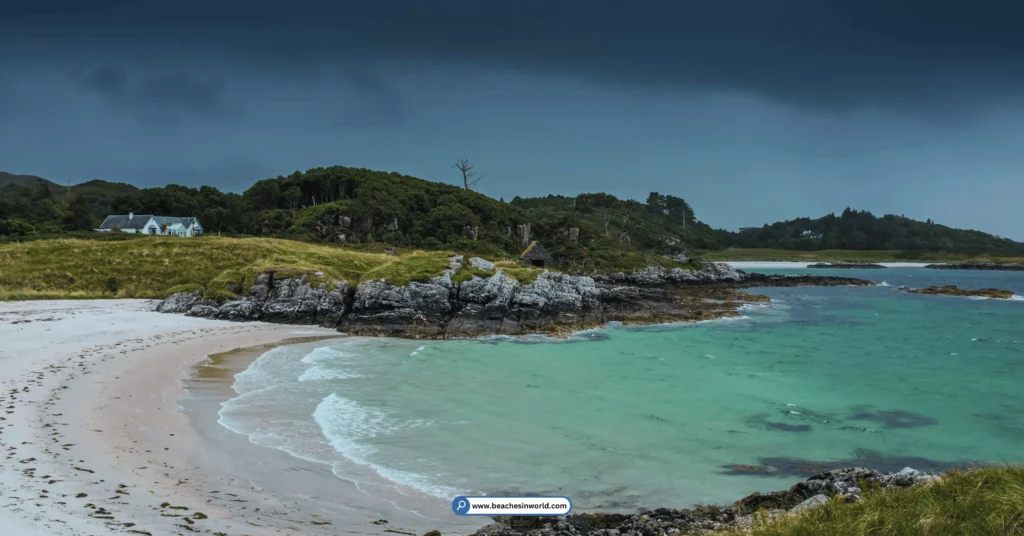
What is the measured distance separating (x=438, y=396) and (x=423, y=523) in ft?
29.5

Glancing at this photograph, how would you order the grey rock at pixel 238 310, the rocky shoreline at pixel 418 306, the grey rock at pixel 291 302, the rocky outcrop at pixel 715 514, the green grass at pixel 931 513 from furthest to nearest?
the grey rock at pixel 291 302
the grey rock at pixel 238 310
the rocky shoreline at pixel 418 306
the rocky outcrop at pixel 715 514
the green grass at pixel 931 513

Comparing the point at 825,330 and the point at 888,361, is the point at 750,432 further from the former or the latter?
the point at 825,330

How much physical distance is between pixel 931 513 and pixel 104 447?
44.9 feet

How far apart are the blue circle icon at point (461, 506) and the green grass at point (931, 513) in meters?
3.80

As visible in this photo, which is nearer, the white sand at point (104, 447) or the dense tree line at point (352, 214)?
the white sand at point (104, 447)

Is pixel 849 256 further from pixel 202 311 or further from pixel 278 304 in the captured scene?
pixel 202 311

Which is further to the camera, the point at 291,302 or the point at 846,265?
the point at 846,265

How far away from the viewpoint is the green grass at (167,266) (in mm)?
35469

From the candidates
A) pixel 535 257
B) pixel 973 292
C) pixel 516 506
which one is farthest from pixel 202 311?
pixel 973 292

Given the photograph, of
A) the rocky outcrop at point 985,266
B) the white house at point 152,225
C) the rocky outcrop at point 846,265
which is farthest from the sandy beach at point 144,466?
the rocky outcrop at point 985,266

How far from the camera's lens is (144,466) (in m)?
10.4

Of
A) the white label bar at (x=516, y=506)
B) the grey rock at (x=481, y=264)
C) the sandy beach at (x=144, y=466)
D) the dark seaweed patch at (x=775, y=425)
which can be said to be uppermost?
the grey rock at (x=481, y=264)

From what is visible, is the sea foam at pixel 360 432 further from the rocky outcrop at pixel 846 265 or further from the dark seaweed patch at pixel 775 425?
the rocky outcrop at pixel 846 265

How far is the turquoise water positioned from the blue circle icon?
1.26 m
